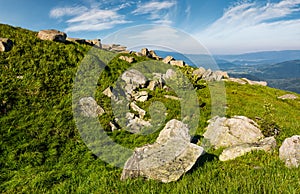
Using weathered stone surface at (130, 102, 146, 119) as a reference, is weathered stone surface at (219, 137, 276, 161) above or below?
below

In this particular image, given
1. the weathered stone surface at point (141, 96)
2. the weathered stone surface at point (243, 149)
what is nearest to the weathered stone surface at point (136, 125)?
the weathered stone surface at point (141, 96)

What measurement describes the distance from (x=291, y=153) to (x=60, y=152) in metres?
13.4

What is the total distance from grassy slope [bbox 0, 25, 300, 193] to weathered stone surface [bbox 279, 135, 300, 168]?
1.29ft

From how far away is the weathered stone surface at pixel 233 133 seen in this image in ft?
50.6

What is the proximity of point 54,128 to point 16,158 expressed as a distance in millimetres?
3915

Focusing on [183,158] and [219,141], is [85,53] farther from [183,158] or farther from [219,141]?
[183,158]

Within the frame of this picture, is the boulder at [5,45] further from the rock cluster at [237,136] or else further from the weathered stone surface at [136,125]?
the rock cluster at [237,136]

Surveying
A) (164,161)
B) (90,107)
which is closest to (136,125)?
(90,107)

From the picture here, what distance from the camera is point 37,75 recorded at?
79.9ft

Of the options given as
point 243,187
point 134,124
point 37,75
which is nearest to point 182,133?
point 243,187

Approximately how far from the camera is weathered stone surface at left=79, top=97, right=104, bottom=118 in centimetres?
2092

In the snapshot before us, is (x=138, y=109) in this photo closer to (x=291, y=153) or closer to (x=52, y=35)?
(x=291, y=153)

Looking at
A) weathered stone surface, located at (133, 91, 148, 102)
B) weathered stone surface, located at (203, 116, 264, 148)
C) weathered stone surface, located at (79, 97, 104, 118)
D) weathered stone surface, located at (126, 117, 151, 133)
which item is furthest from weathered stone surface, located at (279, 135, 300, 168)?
weathered stone surface, located at (133, 91, 148, 102)

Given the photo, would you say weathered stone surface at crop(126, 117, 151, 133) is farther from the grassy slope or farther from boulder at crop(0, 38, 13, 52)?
boulder at crop(0, 38, 13, 52)
